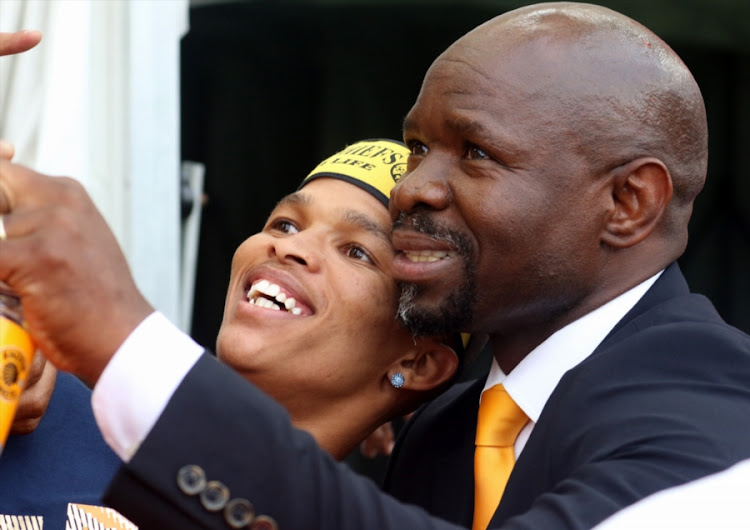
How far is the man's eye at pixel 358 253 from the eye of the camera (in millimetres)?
2748

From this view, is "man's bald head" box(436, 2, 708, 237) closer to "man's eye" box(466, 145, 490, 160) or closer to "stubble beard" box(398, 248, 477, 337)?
"man's eye" box(466, 145, 490, 160)

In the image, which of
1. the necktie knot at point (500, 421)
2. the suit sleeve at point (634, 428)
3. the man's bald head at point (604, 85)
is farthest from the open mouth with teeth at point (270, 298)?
the suit sleeve at point (634, 428)

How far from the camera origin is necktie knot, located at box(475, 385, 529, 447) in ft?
7.48

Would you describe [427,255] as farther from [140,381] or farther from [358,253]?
[140,381]

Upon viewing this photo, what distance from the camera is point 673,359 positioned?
1.97 metres

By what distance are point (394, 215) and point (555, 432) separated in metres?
0.72

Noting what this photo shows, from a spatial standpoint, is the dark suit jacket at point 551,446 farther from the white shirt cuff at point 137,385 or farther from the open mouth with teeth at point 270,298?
the open mouth with teeth at point 270,298

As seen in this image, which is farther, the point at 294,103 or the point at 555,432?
the point at 294,103

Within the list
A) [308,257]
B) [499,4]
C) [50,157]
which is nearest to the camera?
[308,257]

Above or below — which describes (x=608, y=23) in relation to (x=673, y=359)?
above

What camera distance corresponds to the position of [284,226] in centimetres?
287

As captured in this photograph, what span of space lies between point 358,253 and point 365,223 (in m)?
0.07

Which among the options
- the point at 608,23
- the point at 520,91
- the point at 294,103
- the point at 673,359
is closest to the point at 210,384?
the point at 673,359

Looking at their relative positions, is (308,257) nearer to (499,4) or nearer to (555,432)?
(555,432)
